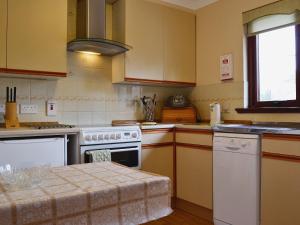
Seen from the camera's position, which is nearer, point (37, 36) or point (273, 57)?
point (37, 36)

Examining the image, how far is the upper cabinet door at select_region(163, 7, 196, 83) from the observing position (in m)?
3.26

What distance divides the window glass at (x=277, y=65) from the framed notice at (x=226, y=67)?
30cm

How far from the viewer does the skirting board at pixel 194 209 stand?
2.61 m

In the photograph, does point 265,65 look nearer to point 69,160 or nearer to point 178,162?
point 178,162

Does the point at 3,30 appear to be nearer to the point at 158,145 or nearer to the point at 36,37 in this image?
the point at 36,37

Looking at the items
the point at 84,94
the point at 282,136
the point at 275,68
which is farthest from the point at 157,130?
the point at 275,68

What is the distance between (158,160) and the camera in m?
2.85

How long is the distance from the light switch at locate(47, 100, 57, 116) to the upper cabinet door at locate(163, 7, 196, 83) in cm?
127

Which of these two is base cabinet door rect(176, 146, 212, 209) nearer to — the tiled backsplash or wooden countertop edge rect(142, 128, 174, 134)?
wooden countertop edge rect(142, 128, 174, 134)

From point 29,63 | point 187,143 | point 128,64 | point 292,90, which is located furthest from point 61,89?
point 292,90

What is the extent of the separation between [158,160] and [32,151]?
4.12 feet

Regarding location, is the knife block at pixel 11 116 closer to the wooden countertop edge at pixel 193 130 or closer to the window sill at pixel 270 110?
the wooden countertop edge at pixel 193 130

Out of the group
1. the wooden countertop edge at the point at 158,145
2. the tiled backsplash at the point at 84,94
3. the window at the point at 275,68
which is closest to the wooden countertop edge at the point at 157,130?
the wooden countertop edge at the point at 158,145

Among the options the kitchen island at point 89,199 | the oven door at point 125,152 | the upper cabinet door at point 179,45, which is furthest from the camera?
the upper cabinet door at point 179,45
